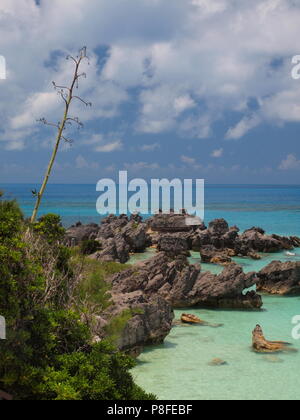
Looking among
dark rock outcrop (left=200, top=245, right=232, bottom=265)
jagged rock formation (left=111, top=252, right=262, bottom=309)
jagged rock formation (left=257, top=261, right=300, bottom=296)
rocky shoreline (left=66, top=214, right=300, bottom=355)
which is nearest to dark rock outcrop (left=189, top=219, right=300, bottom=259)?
rocky shoreline (left=66, top=214, right=300, bottom=355)

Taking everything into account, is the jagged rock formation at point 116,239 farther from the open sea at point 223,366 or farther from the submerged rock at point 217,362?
the submerged rock at point 217,362

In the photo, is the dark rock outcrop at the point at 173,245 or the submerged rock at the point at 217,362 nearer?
the submerged rock at the point at 217,362

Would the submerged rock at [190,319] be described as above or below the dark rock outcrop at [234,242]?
below

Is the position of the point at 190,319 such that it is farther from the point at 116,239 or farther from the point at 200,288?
the point at 116,239

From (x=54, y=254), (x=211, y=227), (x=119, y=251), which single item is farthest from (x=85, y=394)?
(x=211, y=227)

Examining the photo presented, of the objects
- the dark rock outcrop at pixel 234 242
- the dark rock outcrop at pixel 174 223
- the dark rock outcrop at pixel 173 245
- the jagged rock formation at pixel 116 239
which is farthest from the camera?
the dark rock outcrop at pixel 174 223

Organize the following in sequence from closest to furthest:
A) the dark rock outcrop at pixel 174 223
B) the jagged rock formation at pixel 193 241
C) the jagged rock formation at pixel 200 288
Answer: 1. the jagged rock formation at pixel 200 288
2. the jagged rock formation at pixel 193 241
3. the dark rock outcrop at pixel 174 223

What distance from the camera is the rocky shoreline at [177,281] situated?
54.0 ft

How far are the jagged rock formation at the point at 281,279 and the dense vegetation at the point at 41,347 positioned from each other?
18.0 metres

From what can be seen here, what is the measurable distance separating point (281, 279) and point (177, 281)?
646cm

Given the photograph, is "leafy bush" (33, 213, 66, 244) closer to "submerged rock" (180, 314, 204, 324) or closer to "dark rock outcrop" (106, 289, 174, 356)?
"dark rock outcrop" (106, 289, 174, 356)

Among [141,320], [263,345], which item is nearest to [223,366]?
[263,345]

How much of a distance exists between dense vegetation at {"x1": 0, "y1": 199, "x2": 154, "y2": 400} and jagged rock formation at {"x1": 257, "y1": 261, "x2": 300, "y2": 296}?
1797 centimetres

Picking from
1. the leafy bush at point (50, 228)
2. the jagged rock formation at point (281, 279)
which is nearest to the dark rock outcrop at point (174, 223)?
the jagged rock formation at point (281, 279)
